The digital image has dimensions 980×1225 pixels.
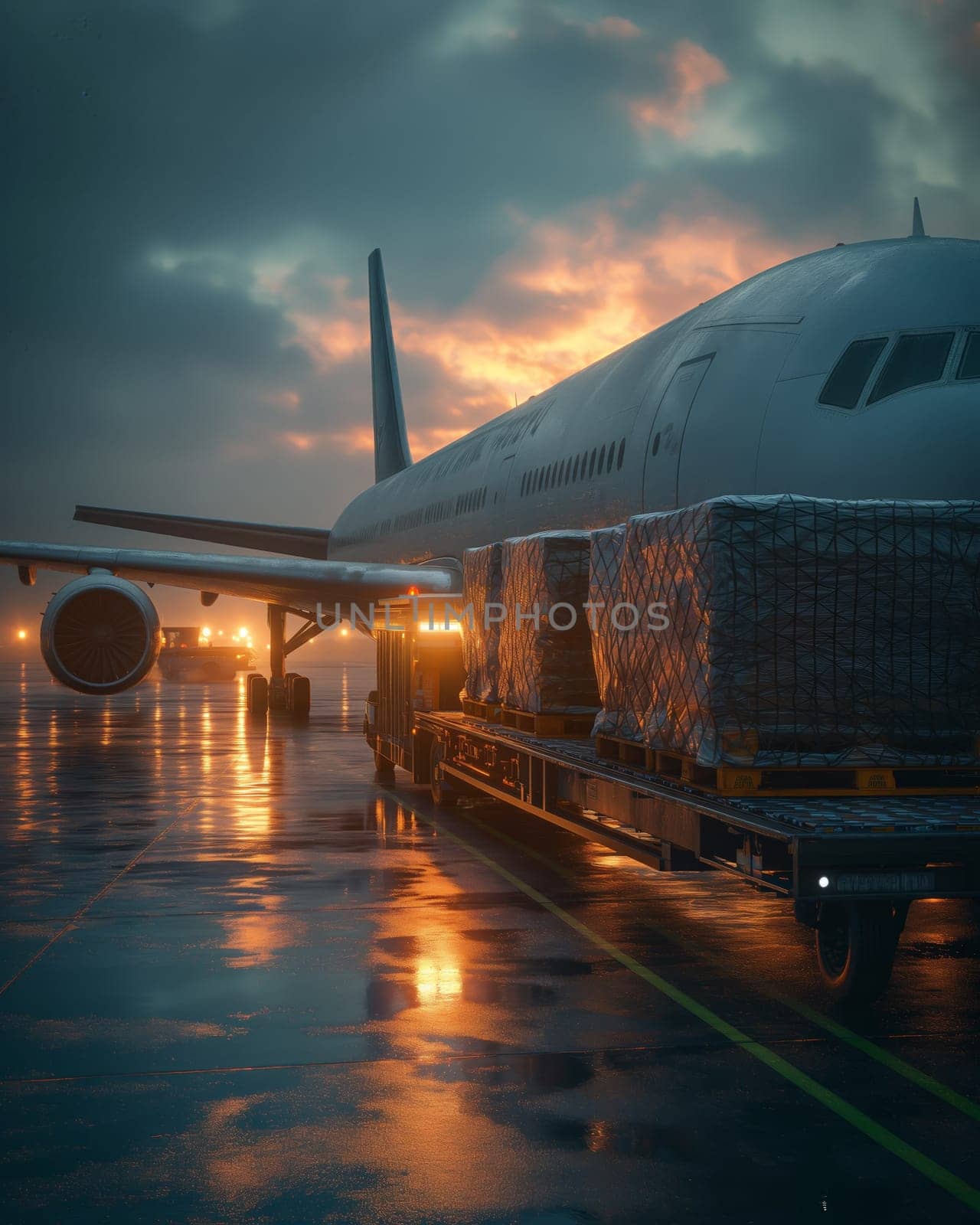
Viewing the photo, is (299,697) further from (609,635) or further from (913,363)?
(609,635)

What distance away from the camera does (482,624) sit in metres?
11.6

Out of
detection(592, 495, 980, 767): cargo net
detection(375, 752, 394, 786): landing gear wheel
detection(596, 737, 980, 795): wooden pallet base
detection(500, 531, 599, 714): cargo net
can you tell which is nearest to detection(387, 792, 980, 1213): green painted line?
detection(596, 737, 980, 795): wooden pallet base

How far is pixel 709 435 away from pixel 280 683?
64.4 feet

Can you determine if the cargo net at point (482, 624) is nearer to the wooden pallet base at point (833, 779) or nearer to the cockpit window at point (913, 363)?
the cockpit window at point (913, 363)

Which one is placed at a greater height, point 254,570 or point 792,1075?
point 254,570

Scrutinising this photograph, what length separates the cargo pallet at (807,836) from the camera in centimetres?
550

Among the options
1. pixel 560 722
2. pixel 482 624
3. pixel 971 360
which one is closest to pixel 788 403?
pixel 971 360

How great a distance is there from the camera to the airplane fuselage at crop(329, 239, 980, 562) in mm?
9445

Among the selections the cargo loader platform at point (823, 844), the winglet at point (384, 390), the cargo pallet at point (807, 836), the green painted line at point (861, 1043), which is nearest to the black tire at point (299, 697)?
the winglet at point (384, 390)

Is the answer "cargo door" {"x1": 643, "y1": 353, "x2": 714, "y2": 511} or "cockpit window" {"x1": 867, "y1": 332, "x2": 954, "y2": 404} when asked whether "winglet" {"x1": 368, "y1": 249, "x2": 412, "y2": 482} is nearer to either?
"cargo door" {"x1": 643, "y1": 353, "x2": 714, "y2": 511}

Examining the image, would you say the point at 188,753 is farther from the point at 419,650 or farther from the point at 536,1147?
the point at 536,1147

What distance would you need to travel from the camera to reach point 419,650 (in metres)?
14.0

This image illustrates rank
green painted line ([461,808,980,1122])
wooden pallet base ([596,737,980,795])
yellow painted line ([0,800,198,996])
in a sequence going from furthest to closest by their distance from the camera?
yellow painted line ([0,800,198,996]) < wooden pallet base ([596,737,980,795]) < green painted line ([461,808,980,1122])

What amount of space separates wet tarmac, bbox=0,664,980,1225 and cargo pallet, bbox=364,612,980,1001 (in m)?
0.51
